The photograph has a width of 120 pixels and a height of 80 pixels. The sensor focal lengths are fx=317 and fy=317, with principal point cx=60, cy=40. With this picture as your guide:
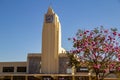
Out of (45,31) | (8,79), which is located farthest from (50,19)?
(8,79)

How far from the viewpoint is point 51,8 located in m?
58.3

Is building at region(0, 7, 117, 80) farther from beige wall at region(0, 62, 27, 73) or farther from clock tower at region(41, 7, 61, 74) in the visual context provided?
beige wall at region(0, 62, 27, 73)

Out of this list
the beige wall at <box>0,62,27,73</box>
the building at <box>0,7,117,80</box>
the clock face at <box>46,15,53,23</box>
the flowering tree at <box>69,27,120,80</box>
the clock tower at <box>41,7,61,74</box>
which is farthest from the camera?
the beige wall at <box>0,62,27,73</box>

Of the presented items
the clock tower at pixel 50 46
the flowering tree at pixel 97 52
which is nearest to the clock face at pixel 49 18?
the clock tower at pixel 50 46

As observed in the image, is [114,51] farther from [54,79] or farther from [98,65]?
[54,79]

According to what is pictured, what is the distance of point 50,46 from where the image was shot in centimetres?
5528

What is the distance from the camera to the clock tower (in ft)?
181

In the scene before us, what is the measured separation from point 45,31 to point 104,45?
33.9 meters

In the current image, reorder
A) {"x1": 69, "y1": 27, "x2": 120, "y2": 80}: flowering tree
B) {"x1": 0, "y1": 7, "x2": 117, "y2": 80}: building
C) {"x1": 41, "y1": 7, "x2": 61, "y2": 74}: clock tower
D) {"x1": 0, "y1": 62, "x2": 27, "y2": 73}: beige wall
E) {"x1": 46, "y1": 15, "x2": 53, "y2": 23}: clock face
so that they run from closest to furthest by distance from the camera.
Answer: {"x1": 69, "y1": 27, "x2": 120, "y2": 80}: flowering tree < {"x1": 0, "y1": 7, "x2": 117, "y2": 80}: building < {"x1": 41, "y1": 7, "x2": 61, "y2": 74}: clock tower < {"x1": 46, "y1": 15, "x2": 53, "y2": 23}: clock face < {"x1": 0, "y1": 62, "x2": 27, "y2": 73}: beige wall

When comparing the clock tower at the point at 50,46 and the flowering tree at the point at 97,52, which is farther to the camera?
the clock tower at the point at 50,46

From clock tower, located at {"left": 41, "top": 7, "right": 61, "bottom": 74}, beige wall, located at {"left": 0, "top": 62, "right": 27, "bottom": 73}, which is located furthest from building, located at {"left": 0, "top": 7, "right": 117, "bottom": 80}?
beige wall, located at {"left": 0, "top": 62, "right": 27, "bottom": 73}

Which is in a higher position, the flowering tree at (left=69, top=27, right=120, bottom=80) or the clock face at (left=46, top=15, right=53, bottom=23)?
the clock face at (left=46, top=15, right=53, bottom=23)

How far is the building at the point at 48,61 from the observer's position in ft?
180

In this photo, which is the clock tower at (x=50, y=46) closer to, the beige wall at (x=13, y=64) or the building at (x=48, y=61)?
the building at (x=48, y=61)
